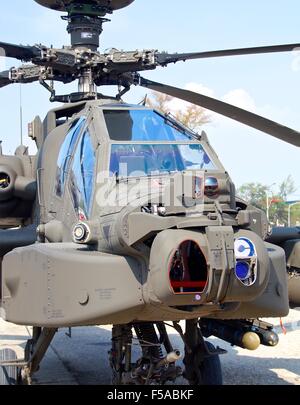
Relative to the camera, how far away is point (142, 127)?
246 inches

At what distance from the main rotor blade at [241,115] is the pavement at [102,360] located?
122 inches

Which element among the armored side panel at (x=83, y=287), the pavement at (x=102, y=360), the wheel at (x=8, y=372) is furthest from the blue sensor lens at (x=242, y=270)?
the pavement at (x=102, y=360)

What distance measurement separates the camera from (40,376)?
887 cm

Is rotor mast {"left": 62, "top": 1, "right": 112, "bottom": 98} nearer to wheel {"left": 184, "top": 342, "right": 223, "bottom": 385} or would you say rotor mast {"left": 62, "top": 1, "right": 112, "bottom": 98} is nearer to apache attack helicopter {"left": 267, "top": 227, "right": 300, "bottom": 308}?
apache attack helicopter {"left": 267, "top": 227, "right": 300, "bottom": 308}

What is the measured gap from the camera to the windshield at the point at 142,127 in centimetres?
612

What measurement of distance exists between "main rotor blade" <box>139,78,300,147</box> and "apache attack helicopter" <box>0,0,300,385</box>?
2 cm

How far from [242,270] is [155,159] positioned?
5.20 ft

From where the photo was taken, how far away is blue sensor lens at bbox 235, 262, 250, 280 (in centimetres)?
470

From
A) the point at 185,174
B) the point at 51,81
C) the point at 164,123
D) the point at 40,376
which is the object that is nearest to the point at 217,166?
the point at 164,123

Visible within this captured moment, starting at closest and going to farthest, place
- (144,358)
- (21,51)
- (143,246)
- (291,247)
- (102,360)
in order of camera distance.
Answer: (143,246)
(144,358)
(291,247)
(21,51)
(102,360)

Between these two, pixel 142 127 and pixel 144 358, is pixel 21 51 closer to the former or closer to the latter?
pixel 142 127

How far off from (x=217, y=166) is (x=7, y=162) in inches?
114

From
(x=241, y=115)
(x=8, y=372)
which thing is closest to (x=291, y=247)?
(x=241, y=115)

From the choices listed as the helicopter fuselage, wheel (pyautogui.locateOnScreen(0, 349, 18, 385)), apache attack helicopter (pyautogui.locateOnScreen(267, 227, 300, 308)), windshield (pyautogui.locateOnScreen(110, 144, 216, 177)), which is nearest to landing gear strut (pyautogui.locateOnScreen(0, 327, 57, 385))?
wheel (pyautogui.locateOnScreen(0, 349, 18, 385))
